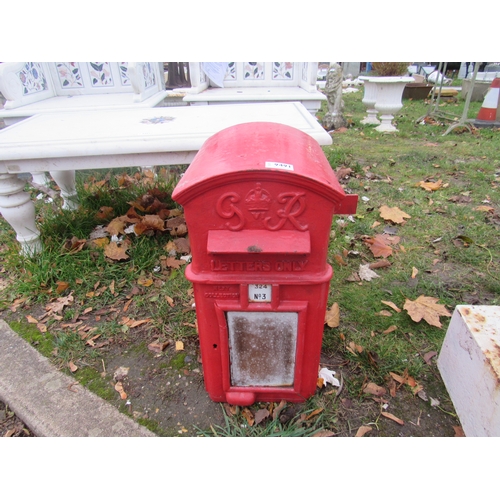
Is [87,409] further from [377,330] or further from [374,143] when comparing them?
[374,143]

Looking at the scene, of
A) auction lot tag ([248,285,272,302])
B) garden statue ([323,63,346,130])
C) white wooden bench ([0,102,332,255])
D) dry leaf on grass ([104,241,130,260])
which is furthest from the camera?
garden statue ([323,63,346,130])

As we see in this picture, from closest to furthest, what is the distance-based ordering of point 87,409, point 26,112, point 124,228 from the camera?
point 87,409 → point 124,228 → point 26,112

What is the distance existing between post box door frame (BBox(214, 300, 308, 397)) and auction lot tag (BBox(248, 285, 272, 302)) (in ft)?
0.08

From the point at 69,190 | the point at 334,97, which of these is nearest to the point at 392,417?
the point at 69,190

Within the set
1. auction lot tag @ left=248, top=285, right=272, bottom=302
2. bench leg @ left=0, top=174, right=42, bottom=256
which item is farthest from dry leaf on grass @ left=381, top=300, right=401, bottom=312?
bench leg @ left=0, top=174, right=42, bottom=256

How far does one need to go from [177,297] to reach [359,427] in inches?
57.7

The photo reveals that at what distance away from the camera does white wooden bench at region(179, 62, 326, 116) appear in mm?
4305

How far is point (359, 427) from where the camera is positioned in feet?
5.76

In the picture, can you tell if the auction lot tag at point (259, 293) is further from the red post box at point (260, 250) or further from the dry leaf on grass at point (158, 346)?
the dry leaf on grass at point (158, 346)

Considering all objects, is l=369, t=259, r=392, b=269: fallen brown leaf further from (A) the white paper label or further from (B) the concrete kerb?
(B) the concrete kerb

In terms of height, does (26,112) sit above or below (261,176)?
below

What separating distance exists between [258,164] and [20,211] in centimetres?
229

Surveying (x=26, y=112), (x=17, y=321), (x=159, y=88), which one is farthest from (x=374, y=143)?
(x=17, y=321)

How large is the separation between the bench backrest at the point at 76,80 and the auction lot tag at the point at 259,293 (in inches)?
143
